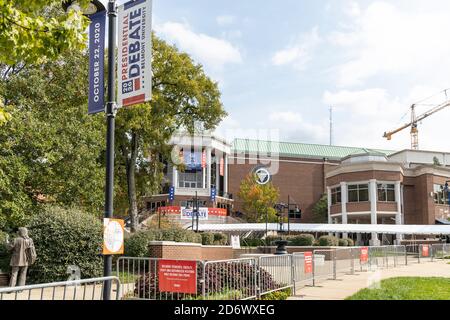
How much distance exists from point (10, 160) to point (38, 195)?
426 centimetres

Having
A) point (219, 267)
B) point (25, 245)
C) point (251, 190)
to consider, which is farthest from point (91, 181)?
point (251, 190)

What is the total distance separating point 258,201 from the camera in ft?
207

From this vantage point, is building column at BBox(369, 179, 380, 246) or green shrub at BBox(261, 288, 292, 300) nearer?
green shrub at BBox(261, 288, 292, 300)

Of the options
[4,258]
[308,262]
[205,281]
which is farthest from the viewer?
[4,258]

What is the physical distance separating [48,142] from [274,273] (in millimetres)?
12404

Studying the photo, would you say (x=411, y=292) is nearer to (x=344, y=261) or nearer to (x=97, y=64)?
(x=344, y=261)

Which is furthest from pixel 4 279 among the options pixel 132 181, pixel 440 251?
pixel 440 251

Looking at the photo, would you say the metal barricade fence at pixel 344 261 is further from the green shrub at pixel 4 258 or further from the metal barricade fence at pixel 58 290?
the green shrub at pixel 4 258

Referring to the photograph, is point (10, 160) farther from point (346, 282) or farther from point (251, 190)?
point (251, 190)

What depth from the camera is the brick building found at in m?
59.0

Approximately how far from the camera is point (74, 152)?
2300 centimetres

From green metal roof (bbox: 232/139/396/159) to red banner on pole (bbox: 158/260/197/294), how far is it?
71547 mm

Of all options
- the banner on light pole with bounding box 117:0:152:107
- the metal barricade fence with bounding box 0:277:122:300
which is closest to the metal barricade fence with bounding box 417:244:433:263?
the metal barricade fence with bounding box 0:277:122:300

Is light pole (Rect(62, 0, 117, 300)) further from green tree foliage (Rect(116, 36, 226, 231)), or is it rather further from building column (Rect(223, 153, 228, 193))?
building column (Rect(223, 153, 228, 193))
